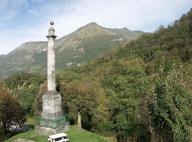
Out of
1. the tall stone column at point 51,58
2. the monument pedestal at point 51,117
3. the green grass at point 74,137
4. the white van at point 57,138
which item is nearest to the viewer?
the white van at point 57,138

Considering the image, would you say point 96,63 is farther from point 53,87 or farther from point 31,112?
point 53,87

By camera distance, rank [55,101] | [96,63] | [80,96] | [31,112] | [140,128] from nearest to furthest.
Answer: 1. [55,101]
2. [140,128]
3. [80,96]
4. [31,112]
5. [96,63]

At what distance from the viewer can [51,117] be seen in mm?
30688

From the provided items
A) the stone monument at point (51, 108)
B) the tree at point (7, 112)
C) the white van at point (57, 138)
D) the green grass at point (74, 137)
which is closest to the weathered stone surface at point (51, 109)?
the stone monument at point (51, 108)

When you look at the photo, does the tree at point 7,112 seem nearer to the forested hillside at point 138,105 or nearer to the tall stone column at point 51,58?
the forested hillside at point 138,105

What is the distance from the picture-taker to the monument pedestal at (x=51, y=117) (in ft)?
99.1

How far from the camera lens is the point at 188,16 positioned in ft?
388

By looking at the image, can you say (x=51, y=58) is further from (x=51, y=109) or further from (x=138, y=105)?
(x=138, y=105)

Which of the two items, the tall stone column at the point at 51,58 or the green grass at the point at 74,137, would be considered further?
the tall stone column at the point at 51,58

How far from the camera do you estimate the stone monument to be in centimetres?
3030

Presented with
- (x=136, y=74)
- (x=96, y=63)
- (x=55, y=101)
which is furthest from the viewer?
(x=96, y=63)

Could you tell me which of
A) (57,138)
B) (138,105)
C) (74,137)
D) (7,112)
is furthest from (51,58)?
(138,105)

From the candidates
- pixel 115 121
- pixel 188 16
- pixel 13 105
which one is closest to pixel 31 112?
pixel 13 105

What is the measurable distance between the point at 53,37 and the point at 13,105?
1371 cm
